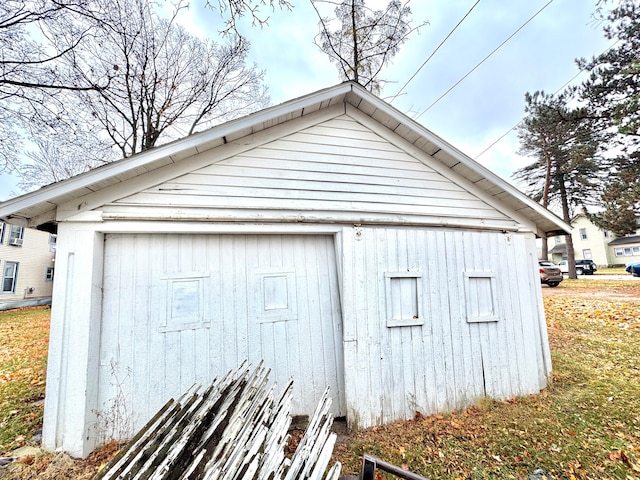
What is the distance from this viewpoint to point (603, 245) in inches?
1294

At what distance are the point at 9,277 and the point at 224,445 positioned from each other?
71.5ft

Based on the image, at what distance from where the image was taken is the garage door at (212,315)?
115 inches

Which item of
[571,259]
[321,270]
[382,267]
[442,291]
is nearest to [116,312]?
[321,270]

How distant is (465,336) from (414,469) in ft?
6.01

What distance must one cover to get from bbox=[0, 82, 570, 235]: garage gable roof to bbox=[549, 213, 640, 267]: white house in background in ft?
122

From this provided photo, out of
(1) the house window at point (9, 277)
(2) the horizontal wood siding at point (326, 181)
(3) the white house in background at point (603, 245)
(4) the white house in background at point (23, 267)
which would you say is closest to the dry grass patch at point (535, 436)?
(2) the horizontal wood siding at point (326, 181)

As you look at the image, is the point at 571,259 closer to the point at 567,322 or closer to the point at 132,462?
the point at 567,322

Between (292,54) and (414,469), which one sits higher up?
(292,54)

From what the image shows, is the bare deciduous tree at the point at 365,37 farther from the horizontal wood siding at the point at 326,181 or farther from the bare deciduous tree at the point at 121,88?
the horizontal wood siding at the point at 326,181

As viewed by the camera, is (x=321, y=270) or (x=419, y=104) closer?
(x=321, y=270)

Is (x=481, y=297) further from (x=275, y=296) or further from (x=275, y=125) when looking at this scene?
(x=275, y=125)

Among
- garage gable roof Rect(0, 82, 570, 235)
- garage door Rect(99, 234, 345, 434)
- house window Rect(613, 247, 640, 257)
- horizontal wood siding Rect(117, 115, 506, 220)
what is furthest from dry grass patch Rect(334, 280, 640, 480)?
house window Rect(613, 247, 640, 257)

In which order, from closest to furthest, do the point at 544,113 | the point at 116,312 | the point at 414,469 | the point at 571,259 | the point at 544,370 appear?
1. the point at 414,469
2. the point at 116,312
3. the point at 544,370
4. the point at 544,113
5. the point at 571,259

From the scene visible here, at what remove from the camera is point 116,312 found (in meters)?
2.94
